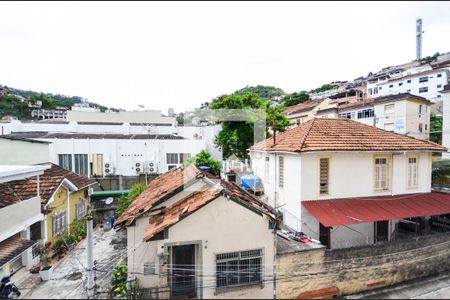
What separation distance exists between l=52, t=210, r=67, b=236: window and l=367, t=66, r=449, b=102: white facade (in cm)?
4347

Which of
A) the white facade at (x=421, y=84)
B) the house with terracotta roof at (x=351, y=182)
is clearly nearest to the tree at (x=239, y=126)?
the house with terracotta roof at (x=351, y=182)

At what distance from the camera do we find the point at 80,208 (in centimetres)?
1549

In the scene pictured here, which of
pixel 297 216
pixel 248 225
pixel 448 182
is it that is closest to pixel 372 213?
pixel 297 216

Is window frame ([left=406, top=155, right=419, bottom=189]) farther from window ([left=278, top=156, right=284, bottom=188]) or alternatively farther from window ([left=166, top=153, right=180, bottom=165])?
window ([left=166, top=153, right=180, bottom=165])

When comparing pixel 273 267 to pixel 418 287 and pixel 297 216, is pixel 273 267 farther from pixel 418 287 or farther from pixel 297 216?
pixel 418 287

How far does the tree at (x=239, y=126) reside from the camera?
25.2 metres

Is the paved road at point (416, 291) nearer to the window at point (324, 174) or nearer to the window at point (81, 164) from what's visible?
the window at point (324, 174)

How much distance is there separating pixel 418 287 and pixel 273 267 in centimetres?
665

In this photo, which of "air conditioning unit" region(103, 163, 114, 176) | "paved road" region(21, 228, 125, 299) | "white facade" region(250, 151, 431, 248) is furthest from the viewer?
"air conditioning unit" region(103, 163, 114, 176)

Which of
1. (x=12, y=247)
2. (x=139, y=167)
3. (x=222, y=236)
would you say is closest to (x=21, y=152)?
(x=12, y=247)

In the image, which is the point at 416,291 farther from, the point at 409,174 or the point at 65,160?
the point at 65,160

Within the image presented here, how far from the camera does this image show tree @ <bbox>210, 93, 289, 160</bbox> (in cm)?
2522

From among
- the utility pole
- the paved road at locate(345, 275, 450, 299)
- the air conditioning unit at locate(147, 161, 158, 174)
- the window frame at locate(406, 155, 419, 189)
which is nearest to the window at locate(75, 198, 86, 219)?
the air conditioning unit at locate(147, 161, 158, 174)

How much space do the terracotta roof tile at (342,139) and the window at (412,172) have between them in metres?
0.82
